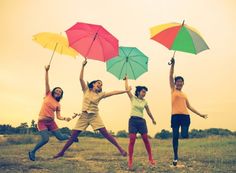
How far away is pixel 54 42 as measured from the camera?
12.6 meters

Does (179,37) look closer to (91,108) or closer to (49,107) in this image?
(91,108)

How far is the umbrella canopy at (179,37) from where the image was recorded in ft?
35.4

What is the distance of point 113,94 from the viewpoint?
452 inches

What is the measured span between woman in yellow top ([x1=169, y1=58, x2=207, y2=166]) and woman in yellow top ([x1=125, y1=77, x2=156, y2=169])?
815 mm

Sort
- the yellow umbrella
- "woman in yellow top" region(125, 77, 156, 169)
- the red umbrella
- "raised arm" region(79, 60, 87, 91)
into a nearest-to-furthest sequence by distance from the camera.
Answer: "woman in yellow top" region(125, 77, 156, 169), "raised arm" region(79, 60, 87, 91), the red umbrella, the yellow umbrella

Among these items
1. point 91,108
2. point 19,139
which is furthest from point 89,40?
point 19,139

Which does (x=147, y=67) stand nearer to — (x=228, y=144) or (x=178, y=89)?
(x=178, y=89)

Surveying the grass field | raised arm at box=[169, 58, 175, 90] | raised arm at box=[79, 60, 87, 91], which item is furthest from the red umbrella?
the grass field

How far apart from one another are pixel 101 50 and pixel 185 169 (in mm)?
4531

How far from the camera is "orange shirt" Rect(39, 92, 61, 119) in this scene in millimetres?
11711

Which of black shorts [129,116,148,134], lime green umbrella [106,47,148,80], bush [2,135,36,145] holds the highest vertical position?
lime green umbrella [106,47,148,80]

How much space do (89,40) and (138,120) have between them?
9.94 feet

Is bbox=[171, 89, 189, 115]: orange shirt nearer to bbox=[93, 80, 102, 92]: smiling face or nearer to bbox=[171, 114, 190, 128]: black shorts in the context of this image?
bbox=[171, 114, 190, 128]: black shorts

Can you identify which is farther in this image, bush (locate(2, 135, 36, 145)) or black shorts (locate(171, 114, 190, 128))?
bush (locate(2, 135, 36, 145))
